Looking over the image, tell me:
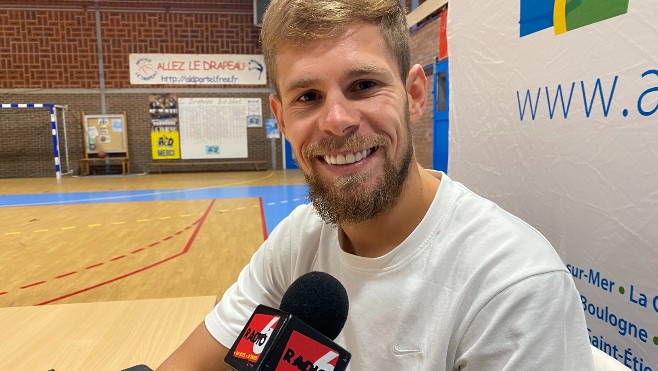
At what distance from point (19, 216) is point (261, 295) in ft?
22.6

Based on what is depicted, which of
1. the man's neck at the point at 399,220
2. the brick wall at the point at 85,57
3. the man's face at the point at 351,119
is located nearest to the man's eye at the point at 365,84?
the man's face at the point at 351,119

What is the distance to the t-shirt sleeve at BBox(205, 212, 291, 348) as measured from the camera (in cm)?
126

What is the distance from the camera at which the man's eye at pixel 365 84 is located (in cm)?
100

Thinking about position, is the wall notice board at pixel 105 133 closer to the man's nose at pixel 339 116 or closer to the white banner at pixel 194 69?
the white banner at pixel 194 69

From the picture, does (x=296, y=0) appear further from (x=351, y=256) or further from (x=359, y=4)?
(x=351, y=256)

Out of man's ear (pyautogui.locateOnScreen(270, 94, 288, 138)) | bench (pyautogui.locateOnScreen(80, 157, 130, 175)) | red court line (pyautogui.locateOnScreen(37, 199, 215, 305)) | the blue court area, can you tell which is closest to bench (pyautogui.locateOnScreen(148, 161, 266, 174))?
bench (pyautogui.locateOnScreen(80, 157, 130, 175))

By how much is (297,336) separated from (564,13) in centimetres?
131

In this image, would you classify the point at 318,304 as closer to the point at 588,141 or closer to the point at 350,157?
the point at 350,157

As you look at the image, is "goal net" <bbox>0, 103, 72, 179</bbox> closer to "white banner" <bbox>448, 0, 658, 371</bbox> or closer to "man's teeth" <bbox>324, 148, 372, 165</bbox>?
"white banner" <bbox>448, 0, 658, 371</bbox>

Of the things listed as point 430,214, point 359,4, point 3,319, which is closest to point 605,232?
point 430,214

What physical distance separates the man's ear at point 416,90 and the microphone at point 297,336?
1.82 ft

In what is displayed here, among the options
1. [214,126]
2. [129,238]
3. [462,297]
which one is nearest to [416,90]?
[462,297]

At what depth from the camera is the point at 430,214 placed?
0.99 m

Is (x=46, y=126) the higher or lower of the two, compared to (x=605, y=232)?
higher
